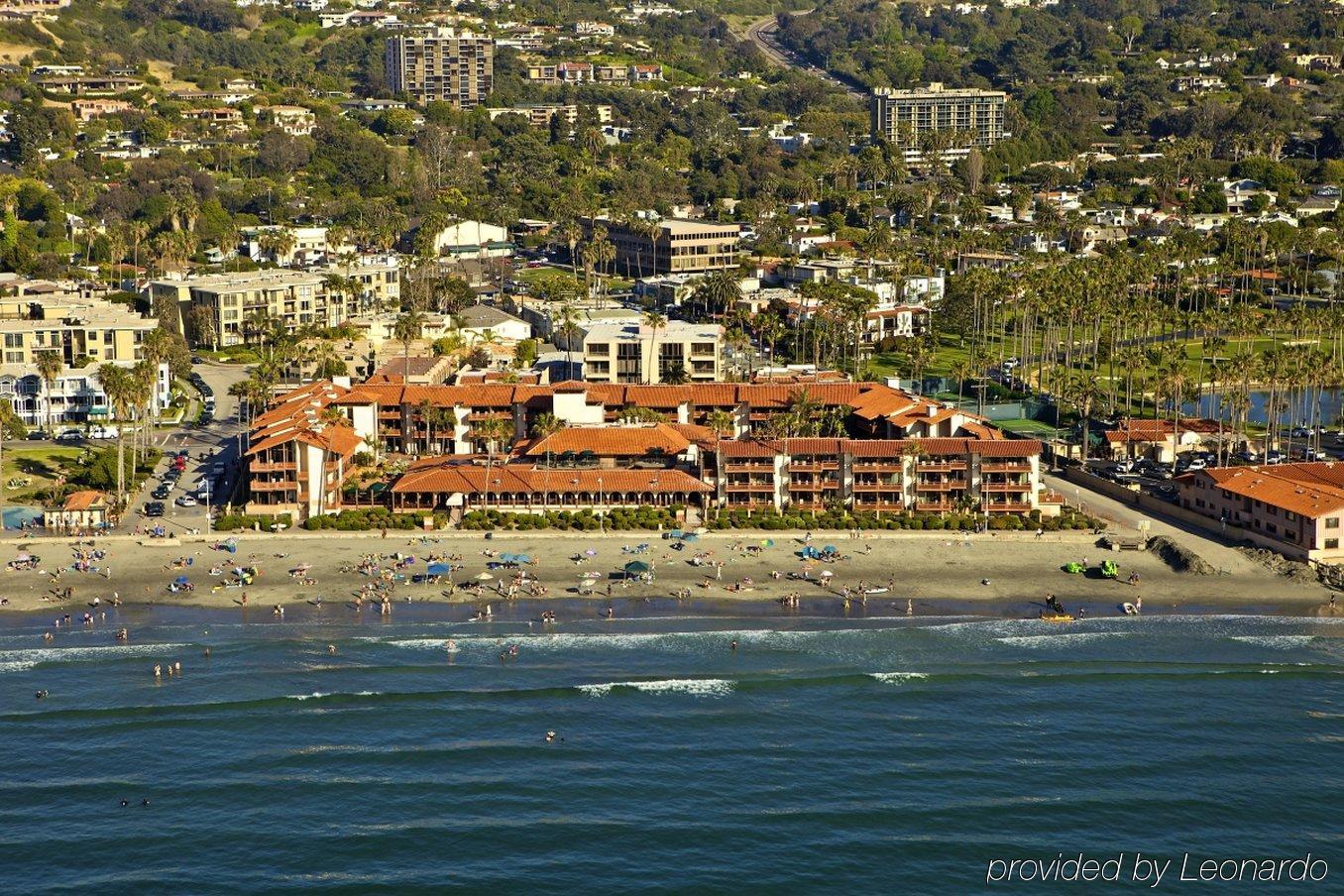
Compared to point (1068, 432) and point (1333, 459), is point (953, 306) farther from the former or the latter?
point (1333, 459)

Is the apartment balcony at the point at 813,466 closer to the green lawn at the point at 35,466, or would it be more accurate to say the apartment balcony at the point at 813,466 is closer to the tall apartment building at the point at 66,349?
the green lawn at the point at 35,466

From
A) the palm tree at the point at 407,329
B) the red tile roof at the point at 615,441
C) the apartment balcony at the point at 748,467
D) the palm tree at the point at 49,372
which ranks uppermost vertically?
the palm tree at the point at 407,329


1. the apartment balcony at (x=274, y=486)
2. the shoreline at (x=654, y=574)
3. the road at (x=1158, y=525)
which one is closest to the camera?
the shoreline at (x=654, y=574)

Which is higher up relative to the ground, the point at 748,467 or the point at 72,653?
the point at 748,467

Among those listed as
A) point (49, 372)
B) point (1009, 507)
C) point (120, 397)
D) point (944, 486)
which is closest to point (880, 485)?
point (944, 486)

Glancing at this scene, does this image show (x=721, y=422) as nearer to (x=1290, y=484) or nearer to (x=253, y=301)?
(x=1290, y=484)

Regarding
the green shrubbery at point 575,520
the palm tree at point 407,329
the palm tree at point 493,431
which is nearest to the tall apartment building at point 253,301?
the palm tree at point 407,329
